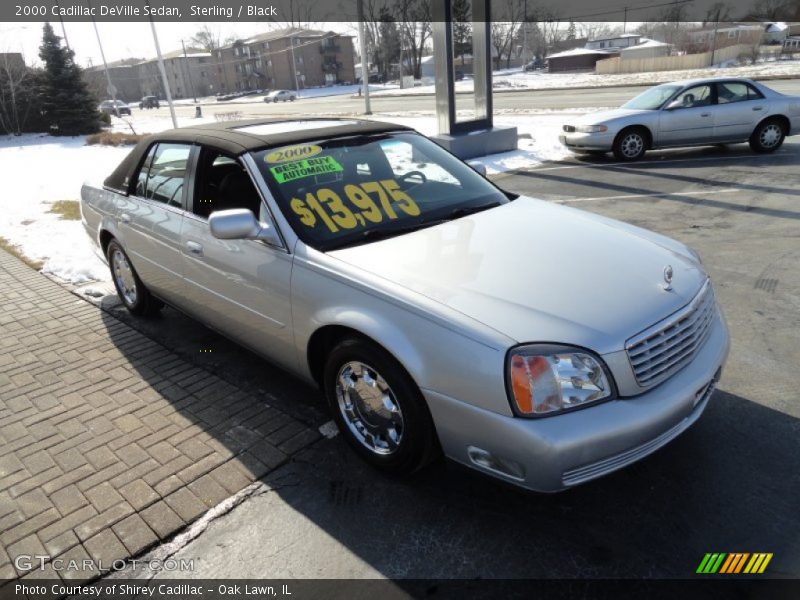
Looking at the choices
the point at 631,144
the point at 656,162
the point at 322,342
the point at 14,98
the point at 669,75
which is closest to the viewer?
the point at 322,342

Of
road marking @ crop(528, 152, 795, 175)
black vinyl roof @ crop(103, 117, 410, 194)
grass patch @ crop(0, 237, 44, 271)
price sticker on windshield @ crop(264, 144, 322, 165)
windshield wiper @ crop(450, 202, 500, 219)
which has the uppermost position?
black vinyl roof @ crop(103, 117, 410, 194)

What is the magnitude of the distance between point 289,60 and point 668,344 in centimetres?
9529

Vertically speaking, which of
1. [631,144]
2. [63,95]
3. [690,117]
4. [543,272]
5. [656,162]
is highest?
[63,95]

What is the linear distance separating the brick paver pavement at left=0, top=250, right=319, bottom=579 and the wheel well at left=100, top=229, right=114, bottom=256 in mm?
890

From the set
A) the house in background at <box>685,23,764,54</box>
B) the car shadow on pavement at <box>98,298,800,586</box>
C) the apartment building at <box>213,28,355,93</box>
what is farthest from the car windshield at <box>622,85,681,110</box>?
the apartment building at <box>213,28,355,93</box>

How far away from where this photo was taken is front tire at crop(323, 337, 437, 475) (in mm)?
2516

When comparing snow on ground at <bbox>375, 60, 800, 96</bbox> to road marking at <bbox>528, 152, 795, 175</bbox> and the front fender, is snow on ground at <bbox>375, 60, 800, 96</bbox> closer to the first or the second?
road marking at <bbox>528, 152, 795, 175</bbox>

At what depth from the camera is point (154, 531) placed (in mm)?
2607

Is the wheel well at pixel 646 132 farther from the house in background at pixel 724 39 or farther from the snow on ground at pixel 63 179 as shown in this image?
the house in background at pixel 724 39

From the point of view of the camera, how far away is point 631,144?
11195 mm

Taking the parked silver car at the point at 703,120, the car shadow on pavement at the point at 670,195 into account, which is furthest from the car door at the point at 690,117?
the car shadow on pavement at the point at 670,195

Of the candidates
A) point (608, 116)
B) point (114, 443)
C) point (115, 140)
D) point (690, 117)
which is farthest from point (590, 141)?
point (115, 140)

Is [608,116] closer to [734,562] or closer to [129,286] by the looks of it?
[129,286]

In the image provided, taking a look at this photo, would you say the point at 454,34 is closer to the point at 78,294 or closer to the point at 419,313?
the point at 78,294
